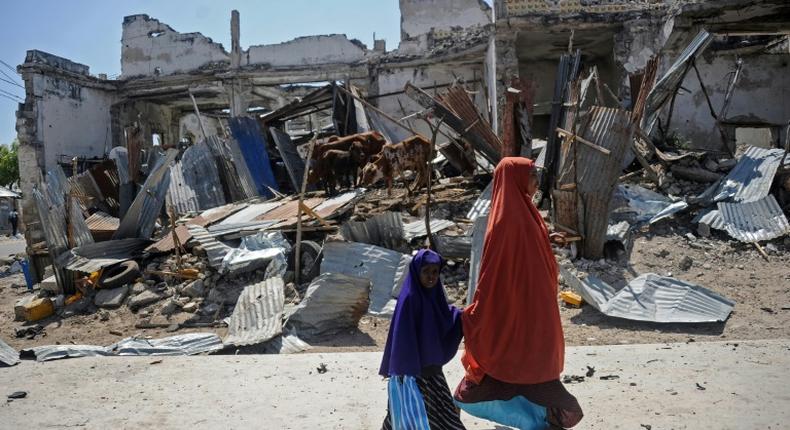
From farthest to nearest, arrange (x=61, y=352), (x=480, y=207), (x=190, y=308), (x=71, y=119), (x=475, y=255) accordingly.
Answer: (x=71, y=119)
(x=480, y=207)
(x=190, y=308)
(x=475, y=255)
(x=61, y=352)

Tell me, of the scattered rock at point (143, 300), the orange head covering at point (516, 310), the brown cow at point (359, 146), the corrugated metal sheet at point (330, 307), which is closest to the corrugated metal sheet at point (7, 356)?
the scattered rock at point (143, 300)

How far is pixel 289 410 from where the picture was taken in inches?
138

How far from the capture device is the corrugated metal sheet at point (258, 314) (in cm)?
557

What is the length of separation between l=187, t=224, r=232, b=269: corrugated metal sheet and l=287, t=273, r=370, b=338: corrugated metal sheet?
2.12 metres

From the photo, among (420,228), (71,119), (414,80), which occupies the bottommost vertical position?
(420,228)

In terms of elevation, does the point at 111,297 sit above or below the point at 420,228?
below

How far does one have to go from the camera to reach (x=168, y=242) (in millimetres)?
8484

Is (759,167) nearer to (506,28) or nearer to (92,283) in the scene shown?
(506,28)

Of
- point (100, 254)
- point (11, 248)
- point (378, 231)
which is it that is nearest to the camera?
point (378, 231)

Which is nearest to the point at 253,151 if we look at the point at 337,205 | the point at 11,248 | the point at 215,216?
the point at 215,216

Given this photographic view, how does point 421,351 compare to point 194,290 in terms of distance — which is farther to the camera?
point 194,290

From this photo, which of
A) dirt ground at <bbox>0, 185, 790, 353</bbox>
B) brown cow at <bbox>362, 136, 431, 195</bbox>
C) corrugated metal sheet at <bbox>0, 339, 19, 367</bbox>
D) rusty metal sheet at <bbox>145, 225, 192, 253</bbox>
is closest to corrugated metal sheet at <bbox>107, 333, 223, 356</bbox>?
dirt ground at <bbox>0, 185, 790, 353</bbox>

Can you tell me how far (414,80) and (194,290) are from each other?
10.3 m

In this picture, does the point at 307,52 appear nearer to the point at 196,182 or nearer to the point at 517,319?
the point at 196,182
